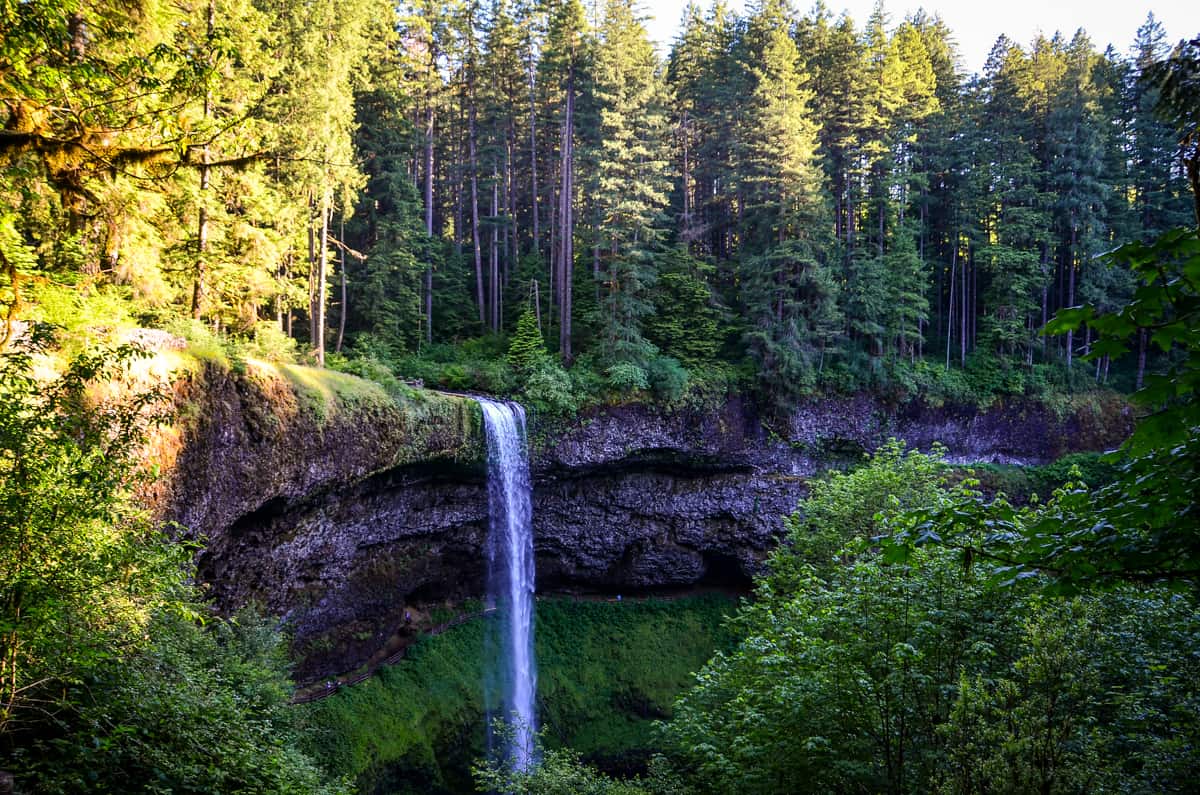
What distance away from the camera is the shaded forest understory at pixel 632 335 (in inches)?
196

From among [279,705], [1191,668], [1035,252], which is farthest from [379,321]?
[1035,252]

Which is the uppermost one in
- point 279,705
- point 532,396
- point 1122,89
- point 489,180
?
point 1122,89

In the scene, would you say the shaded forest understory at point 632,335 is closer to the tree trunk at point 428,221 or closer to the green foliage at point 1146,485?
the green foliage at point 1146,485

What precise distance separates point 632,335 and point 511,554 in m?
8.69

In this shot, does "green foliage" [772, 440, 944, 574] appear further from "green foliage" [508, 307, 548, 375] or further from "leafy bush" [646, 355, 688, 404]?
"green foliage" [508, 307, 548, 375]

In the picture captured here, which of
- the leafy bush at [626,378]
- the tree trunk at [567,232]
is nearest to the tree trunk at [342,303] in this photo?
the tree trunk at [567,232]

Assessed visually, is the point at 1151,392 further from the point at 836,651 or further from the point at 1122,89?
the point at 1122,89

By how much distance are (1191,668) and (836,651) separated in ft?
10.3

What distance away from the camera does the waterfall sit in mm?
19359

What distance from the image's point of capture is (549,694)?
2089 centimetres

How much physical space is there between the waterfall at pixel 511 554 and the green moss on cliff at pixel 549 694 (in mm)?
936

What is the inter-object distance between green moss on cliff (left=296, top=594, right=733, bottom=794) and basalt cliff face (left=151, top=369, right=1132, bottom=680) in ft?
3.83

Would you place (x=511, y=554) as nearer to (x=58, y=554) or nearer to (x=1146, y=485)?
(x=58, y=554)

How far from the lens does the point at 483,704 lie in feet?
64.6
